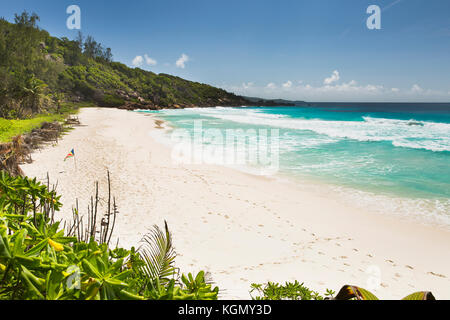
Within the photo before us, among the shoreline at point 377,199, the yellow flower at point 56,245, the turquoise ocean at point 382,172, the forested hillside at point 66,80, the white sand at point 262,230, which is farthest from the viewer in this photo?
the forested hillside at point 66,80

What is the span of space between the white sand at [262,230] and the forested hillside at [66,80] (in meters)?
18.8

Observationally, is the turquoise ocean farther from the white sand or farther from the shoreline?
the white sand

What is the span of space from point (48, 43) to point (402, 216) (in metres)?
100.0

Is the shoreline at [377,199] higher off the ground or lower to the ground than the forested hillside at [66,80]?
lower

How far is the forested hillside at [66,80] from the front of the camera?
79.2 ft

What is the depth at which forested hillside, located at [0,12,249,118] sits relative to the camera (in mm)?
24141

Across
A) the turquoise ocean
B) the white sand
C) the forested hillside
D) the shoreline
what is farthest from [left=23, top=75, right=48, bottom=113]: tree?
the turquoise ocean

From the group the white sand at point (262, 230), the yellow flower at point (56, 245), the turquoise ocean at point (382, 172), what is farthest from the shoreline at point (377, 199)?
the yellow flower at point (56, 245)

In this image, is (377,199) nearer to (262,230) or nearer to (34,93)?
(262,230)

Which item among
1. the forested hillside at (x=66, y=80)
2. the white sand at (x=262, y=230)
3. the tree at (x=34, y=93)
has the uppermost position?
the forested hillside at (x=66, y=80)

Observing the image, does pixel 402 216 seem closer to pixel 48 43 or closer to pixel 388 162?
pixel 388 162

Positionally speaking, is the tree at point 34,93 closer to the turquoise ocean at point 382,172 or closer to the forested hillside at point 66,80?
the forested hillside at point 66,80

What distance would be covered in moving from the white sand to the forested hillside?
18.8 m

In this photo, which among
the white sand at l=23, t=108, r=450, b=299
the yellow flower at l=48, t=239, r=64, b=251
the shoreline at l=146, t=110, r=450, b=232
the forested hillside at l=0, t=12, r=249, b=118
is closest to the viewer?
the yellow flower at l=48, t=239, r=64, b=251
